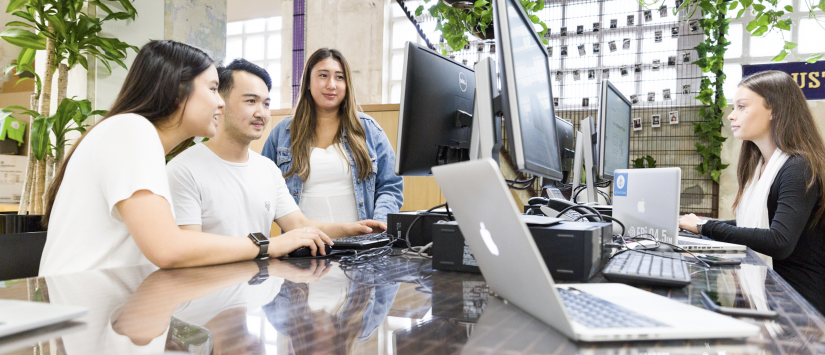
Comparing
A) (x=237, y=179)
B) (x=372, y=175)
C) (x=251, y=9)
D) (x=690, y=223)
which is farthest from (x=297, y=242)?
(x=251, y=9)

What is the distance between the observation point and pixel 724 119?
507 centimetres

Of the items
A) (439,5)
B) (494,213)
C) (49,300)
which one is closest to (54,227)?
(49,300)

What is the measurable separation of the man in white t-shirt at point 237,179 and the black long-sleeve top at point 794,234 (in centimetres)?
120

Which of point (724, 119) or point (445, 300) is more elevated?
point (724, 119)

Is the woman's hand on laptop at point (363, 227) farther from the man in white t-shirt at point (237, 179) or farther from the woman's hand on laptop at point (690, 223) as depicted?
the woman's hand on laptop at point (690, 223)

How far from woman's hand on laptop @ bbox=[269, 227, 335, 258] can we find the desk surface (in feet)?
0.65

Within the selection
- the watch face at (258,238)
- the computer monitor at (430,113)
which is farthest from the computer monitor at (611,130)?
the watch face at (258,238)

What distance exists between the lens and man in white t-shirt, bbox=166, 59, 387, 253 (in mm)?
1499

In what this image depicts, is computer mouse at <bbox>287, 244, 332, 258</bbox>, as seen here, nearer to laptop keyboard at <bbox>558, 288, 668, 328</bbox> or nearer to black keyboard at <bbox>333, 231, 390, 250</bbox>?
black keyboard at <bbox>333, 231, 390, 250</bbox>

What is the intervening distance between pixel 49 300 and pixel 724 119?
576 centimetres

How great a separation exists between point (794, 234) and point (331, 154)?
5.43ft

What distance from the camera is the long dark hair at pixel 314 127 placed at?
6.53 feet

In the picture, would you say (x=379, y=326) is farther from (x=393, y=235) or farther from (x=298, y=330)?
(x=393, y=235)

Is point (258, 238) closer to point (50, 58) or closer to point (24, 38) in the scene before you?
point (50, 58)
